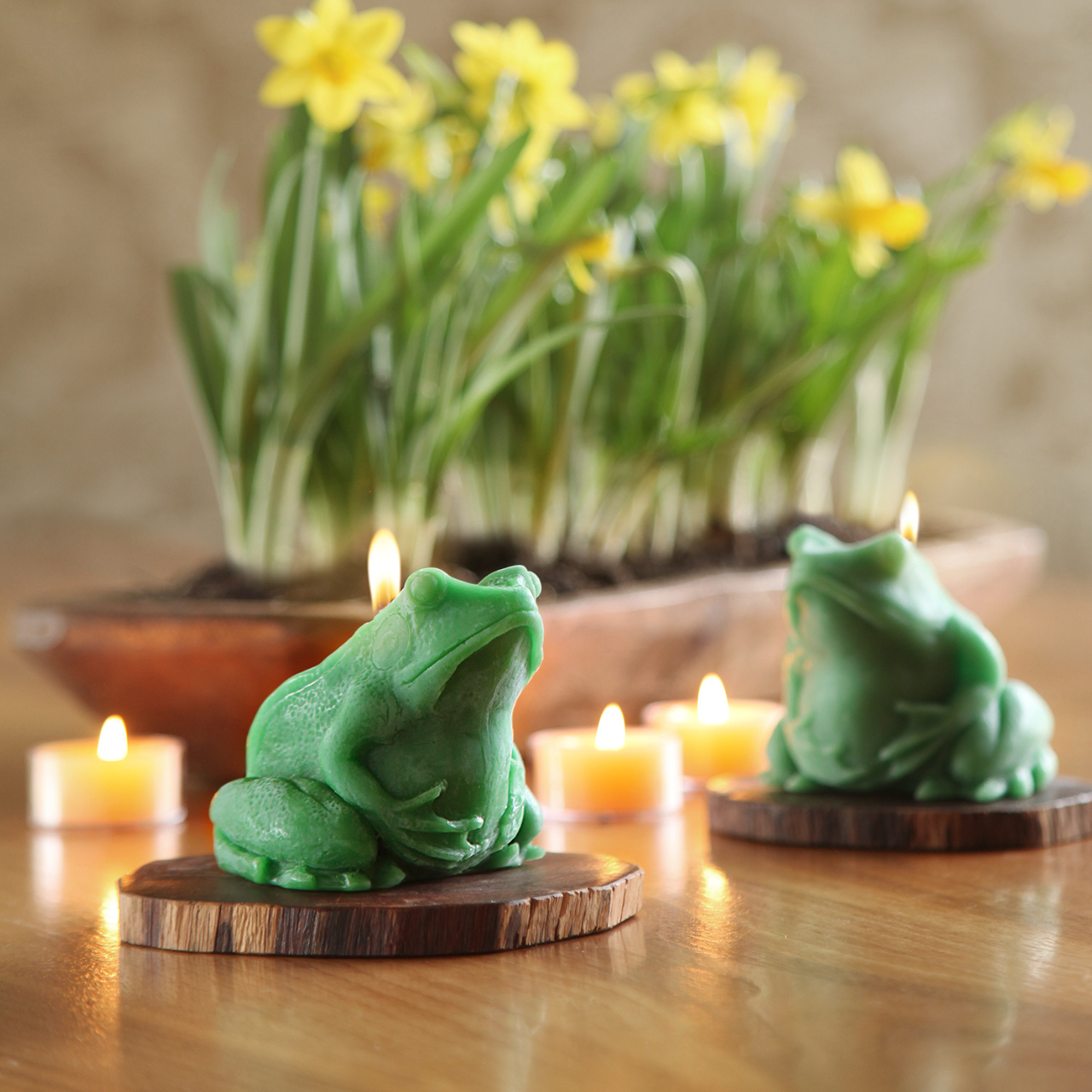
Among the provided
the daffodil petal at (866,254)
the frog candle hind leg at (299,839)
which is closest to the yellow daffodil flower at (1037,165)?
the daffodil petal at (866,254)

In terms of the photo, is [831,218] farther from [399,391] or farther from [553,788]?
[553,788]

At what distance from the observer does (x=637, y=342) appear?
1477 millimetres

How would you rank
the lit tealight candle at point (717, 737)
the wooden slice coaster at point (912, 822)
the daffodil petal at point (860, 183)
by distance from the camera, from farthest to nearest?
1. the daffodil petal at point (860, 183)
2. the lit tealight candle at point (717, 737)
3. the wooden slice coaster at point (912, 822)

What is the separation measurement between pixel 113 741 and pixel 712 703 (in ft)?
1.45

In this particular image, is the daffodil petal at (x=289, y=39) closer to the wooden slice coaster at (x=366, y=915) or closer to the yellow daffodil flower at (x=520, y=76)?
the yellow daffodil flower at (x=520, y=76)

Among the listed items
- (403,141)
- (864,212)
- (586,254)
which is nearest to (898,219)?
(864,212)

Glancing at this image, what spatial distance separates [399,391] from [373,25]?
29 cm

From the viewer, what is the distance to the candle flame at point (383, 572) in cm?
74

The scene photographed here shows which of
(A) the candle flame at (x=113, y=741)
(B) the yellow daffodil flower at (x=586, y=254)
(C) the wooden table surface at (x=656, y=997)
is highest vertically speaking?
(B) the yellow daffodil flower at (x=586, y=254)

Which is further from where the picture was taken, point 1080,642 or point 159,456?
point 159,456

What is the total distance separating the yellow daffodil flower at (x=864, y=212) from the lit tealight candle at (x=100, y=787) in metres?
0.83

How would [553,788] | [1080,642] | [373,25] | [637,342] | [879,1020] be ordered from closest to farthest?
[879,1020] → [553,788] → [373,25] → [637,342] → [1080,642]

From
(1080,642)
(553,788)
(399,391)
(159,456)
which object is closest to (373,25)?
(399,391)

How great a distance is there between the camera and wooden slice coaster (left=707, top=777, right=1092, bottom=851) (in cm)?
84
